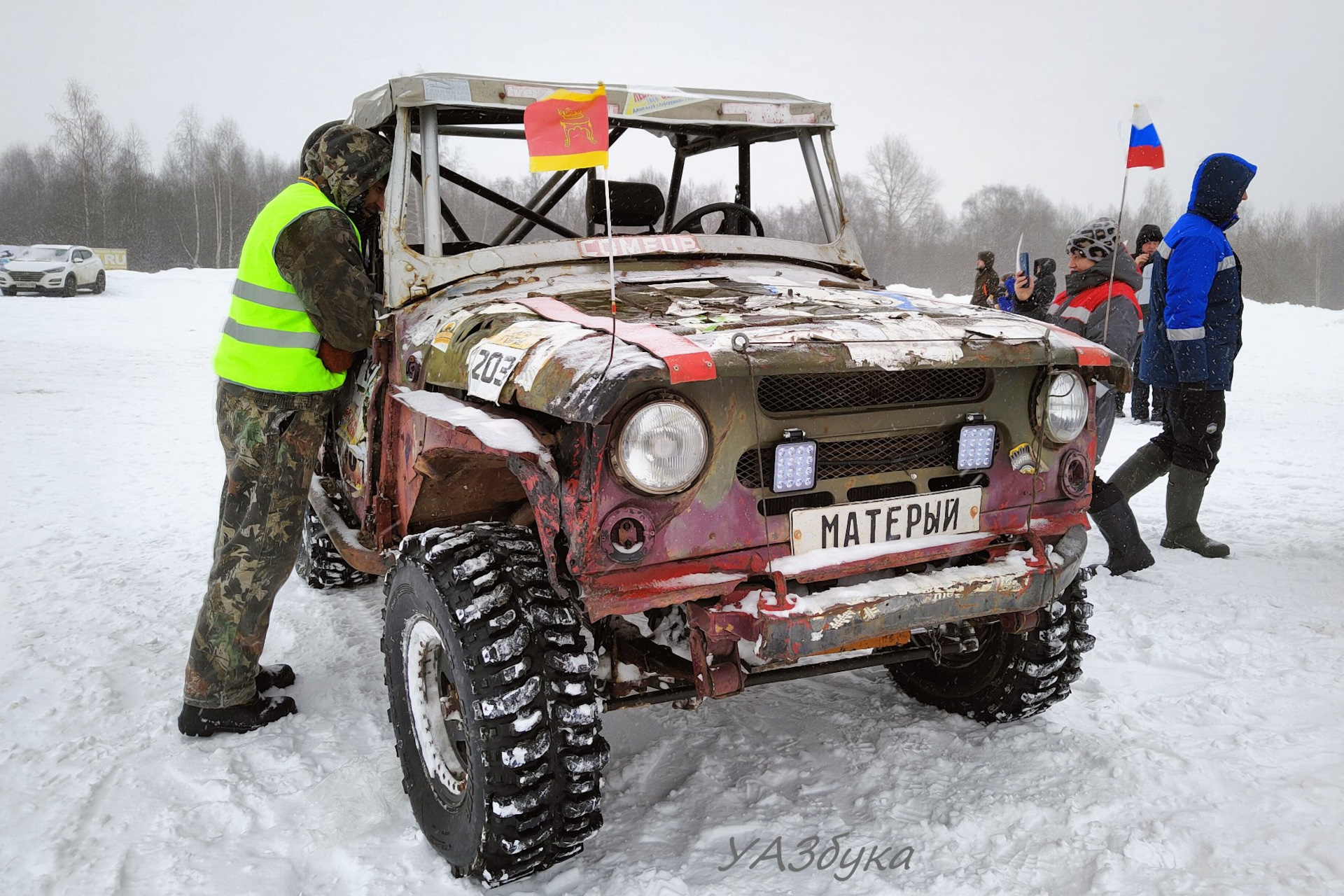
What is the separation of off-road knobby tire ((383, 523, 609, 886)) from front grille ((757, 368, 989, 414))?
759 millimetres

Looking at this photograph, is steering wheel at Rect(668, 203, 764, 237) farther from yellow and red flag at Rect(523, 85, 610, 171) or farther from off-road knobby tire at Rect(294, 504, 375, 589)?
off-road knobby tire at Rect(294, 504, 375, 589)

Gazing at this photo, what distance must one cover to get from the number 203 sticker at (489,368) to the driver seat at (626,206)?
6.32 ft

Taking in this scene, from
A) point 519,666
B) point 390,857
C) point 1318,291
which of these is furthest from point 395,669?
point 1318,291

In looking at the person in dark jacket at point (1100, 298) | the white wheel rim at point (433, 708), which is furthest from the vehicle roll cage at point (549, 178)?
the person in dark jacket at point (1100, 298)

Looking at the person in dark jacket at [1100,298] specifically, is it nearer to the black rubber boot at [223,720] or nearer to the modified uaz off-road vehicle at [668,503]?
the modified uaz off-road vehicle at [668,503]

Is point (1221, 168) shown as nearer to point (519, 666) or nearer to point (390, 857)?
point (519, 666)

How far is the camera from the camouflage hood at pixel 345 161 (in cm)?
336

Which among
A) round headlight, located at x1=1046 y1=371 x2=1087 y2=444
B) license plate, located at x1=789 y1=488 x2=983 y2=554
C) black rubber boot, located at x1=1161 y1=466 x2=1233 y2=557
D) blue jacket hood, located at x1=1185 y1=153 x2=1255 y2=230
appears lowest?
black rubber boot, located at x1=1161 y1=466 x2=1233 y2=557

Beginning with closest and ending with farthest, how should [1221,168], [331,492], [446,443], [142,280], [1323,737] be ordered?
[446,443] → [1323,737] → [331,492] → [1221,168] → [142,280]

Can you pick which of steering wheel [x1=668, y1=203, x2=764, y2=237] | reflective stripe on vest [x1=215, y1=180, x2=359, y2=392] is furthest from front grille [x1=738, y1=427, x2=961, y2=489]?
steering wheel [x1=668, y1=203, x2=764, y2=237]

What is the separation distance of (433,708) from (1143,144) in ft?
12.4

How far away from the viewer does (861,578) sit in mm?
2793

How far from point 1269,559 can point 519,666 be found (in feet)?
14.9

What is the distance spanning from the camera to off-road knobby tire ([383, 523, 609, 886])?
2.29m
